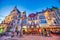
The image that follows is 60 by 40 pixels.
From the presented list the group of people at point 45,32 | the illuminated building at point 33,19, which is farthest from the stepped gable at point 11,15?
the group of people at point 45,32

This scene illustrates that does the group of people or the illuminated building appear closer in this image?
the group of people

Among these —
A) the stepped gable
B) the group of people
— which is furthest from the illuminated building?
the group of people

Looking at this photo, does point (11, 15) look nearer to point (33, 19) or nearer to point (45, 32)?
point (33, 19)

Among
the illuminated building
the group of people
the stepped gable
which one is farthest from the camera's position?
the stepped gable

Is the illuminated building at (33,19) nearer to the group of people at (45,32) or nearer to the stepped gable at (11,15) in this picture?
the stepped gable at (11,15)


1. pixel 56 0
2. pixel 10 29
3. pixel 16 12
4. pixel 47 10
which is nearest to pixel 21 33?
pixel 10 29

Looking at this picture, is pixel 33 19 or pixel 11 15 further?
pixel 11 15

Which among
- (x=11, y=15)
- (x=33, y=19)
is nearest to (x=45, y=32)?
(x=33, y=19)

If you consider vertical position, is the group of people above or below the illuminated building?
below

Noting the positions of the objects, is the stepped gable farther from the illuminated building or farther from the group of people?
the group of people

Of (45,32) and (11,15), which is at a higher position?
(11,15)

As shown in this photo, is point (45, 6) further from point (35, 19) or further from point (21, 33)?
point (21, 33)

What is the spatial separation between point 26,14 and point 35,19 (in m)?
0.28

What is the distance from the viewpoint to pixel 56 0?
355 cm
